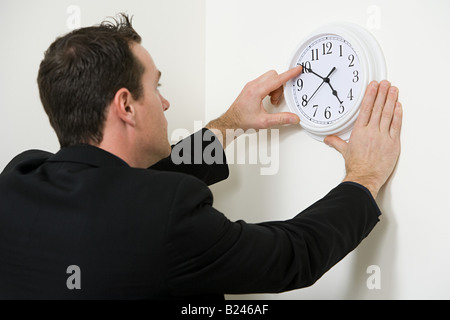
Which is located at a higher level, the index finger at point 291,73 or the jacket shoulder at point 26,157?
the index finger at point 291,73

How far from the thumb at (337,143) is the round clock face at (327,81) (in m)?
0.04

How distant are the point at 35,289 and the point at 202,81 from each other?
1.04 metres

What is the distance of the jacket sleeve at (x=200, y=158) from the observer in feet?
4.93

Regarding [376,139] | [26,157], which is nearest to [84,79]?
[26,157]

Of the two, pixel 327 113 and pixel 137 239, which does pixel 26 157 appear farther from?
pixel 327 113

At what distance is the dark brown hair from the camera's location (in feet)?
3.76

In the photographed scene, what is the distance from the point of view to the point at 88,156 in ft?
3.55

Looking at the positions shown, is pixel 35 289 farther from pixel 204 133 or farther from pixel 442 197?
pixel 442 197

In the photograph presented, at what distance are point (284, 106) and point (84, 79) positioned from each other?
62 cm

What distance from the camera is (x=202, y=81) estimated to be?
1823 millimetres

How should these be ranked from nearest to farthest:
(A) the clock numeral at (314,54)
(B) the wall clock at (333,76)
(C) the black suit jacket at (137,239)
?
1. (C) the black suit jacket at (137,239)
2. (B) the wall clock at (333,76)
3. (A) the clock numeral at (314,54)

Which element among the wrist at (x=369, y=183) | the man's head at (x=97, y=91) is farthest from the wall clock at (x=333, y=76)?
the man's head at (x=97, y=91)

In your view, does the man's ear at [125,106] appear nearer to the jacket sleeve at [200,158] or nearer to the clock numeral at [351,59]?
the jacket sleeve at [200,158]

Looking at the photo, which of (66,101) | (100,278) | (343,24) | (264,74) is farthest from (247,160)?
(100,278)
